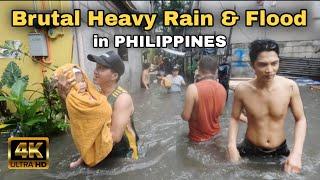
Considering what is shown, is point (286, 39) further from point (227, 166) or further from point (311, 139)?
point (227, 166)

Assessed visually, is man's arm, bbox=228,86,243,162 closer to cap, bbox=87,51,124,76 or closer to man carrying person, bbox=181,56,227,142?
man carrying person, bbox=181,56,227,142

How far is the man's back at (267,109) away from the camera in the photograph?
244 cm

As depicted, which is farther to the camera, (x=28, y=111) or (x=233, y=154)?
(x=28, y=111)

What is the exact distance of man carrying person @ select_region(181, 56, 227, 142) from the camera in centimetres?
322

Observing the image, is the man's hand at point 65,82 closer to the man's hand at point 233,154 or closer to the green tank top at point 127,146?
the green tank top at point 127,146

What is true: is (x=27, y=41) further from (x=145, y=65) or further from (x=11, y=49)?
(x=145, y=65)

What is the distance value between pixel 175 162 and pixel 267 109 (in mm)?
1058

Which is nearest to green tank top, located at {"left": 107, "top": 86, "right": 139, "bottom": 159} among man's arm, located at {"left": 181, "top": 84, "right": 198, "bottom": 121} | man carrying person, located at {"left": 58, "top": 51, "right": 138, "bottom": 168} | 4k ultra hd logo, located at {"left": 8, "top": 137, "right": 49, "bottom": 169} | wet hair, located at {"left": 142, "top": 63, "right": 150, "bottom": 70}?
man carrying person, located at {"left": 58, "top": 51, "right": 138, "bottom": 168}

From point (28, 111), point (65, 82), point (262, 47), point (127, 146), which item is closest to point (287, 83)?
point (262, 47)

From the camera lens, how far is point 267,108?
2504mm

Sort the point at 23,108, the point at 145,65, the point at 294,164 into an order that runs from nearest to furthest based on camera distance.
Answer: the point at 294,164, the point at 23,108, the point at 145,65

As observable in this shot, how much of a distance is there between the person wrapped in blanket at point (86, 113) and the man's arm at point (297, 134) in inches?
53.7

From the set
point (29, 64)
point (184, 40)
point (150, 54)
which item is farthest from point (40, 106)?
point (150, 54)

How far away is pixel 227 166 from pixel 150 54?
817cm
